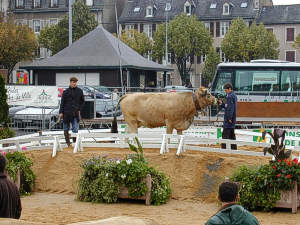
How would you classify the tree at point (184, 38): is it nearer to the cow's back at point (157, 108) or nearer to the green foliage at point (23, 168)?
the cow's back at point (157, 108)

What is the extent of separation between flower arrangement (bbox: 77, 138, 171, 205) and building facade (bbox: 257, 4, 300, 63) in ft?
216

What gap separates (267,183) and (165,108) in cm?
592

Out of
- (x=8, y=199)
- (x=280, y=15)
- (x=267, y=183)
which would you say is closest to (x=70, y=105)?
(x=267, y=183)

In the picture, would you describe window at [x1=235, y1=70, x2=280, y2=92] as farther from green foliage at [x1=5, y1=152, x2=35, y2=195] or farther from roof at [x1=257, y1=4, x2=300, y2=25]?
roof at [x1=257, y1=4, x2=300, y2=25]

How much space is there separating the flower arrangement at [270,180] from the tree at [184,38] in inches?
2487

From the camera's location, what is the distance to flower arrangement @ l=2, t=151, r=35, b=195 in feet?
51.4

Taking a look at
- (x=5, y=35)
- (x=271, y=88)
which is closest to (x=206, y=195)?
(x=271, y=88)

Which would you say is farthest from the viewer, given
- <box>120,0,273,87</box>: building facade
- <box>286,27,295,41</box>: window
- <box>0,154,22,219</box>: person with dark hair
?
<box>120,0,273,87</box>: building facade

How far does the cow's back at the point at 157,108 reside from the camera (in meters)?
18.6

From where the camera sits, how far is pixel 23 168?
51.8ft

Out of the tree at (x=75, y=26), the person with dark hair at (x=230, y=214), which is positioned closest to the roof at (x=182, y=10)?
the tree at (x=75, y=26)

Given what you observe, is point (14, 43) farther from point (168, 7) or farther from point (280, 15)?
point (280, 15)

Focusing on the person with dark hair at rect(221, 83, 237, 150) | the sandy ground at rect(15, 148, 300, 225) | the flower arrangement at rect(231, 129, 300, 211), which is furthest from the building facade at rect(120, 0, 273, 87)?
the flower arrangement at rect(231, 129, 300, 211)

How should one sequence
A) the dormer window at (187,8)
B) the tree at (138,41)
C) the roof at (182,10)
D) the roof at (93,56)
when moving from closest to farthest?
the roof at (93,56) < the tree at (138,41) < the roof at (182,10) < the dormer window at (187,8)
